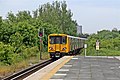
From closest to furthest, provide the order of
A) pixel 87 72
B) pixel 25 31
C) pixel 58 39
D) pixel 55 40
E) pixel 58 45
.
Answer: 1. pixel 87 72
2. pixel 58 45
3. pixel 55 40
4. pixel 58 39
5. pixel 25 31

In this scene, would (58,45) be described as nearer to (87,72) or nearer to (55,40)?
(55,40)

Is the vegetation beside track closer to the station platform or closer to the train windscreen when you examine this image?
the train windscreen

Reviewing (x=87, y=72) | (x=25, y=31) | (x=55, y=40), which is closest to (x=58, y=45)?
(x=55, y=40)

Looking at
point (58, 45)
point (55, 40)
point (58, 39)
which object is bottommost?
point (58, 45)

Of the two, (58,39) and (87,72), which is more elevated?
(58,39)

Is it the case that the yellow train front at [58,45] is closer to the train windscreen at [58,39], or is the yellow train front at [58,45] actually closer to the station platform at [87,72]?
the train windscreen at [58,39]

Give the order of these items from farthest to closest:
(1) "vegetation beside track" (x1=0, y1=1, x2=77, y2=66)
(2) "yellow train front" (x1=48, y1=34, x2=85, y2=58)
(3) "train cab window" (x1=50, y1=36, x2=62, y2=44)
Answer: (3) "train cab window" (x1=50, y1=36, x2=62, y2=44), (2) "yellow train front" (x1=48, y1=34, x2=85, y2=58), (1) "vegetation beside track" (x1=0, y1=1, x2=77, y2=66)

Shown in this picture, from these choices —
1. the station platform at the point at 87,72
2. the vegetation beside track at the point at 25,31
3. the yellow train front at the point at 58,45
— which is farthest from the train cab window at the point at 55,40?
the station platform at the point at 87,72

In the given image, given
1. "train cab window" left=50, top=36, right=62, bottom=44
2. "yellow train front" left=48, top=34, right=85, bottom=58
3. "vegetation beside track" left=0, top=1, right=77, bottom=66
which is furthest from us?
"train cab window" left=50, top=36, right=62, bottom=44

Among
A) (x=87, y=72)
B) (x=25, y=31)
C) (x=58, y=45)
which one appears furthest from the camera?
(x=25, y=31)

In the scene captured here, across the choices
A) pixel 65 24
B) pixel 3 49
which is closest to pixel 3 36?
pixel 3 49

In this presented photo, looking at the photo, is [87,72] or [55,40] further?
[55,40]

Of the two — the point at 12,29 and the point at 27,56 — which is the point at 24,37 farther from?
the point at 27,56

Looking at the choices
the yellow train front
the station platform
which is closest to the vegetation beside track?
the yellow train front
